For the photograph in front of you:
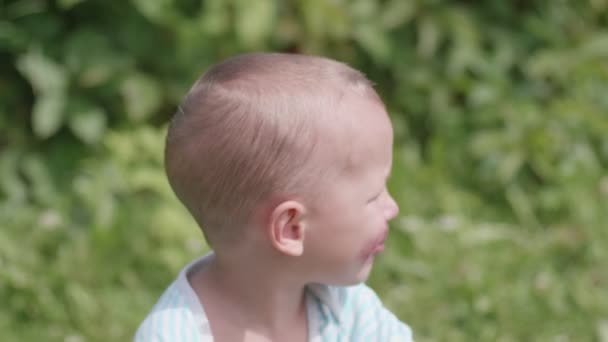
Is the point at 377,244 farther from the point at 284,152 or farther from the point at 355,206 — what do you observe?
the point at 284,152

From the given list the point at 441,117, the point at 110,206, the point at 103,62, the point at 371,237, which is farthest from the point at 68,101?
the point at 371,237

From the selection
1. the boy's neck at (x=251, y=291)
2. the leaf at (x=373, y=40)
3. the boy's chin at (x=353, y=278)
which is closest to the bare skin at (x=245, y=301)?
the boy's neck at (x=251, y=291)

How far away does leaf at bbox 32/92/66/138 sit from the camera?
407 cm

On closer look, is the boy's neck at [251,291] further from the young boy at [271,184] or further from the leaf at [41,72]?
the leaf at [41,72]

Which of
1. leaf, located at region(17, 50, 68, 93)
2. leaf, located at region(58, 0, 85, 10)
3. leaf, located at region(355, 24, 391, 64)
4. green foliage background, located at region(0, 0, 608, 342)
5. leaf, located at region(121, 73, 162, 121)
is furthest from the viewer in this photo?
leaf, located at region(355, 24, 391, 64)

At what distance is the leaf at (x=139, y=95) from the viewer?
415 centimetres

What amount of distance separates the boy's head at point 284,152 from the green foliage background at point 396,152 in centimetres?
134

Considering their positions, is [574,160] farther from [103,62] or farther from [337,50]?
[103,62]

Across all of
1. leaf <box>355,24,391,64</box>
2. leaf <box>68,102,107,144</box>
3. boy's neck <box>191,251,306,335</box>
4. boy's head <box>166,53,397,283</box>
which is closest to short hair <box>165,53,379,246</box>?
boy's head <box>166,53,397,283</box>

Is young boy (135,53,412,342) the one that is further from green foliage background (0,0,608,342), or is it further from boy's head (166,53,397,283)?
green foliage background (0,0,608,342)

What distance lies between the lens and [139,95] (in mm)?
4176

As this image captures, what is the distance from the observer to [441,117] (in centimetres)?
445

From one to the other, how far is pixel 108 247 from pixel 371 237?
1701 millimetres

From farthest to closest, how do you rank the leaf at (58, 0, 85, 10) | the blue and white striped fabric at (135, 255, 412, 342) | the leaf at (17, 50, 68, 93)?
the leaf at (17, 50, 68, 93) < the leaf at (58, 0, 85, 10) < the blue and white striped fabric at (135, 255, 412, 342)
